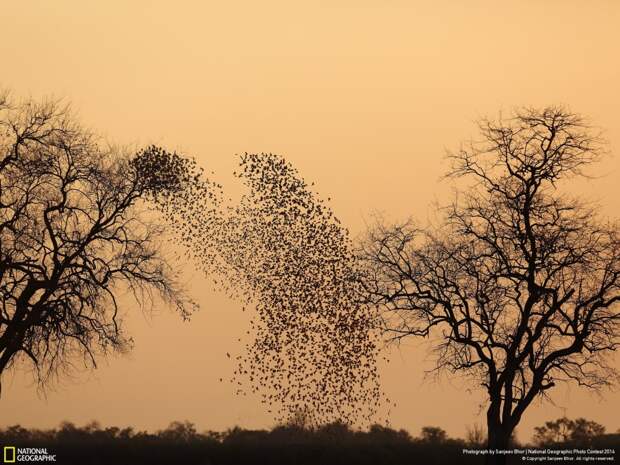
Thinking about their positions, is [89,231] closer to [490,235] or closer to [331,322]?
[331,322]

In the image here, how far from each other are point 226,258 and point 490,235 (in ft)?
29.0

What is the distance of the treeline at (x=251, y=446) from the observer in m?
36.9

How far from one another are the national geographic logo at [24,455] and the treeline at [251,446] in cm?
43

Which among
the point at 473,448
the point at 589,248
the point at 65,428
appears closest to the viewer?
the point at 589,248

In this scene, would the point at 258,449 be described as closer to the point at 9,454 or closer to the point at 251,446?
the point at 251,446

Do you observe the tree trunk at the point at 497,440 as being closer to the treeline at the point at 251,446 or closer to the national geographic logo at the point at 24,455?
the treeline at the point at 251,446

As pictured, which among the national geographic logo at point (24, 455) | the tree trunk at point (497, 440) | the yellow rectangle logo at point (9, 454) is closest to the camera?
the tree trunk at point (497, 440)

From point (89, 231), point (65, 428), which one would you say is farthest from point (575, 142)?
point (65, 428)

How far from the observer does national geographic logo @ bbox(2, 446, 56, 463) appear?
35.7 meters

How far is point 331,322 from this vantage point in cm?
3728

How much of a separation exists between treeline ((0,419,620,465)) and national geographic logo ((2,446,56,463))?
0.43 metres

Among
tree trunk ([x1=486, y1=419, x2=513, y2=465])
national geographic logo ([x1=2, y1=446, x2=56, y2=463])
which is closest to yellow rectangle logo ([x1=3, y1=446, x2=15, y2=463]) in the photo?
national geographic logo ([x1=2, y1=446, x2=56, y2=463])

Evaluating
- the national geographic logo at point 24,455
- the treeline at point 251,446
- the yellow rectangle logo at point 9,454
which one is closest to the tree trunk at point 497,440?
the treeline at point 251,446

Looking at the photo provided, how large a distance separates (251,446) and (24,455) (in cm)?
752
